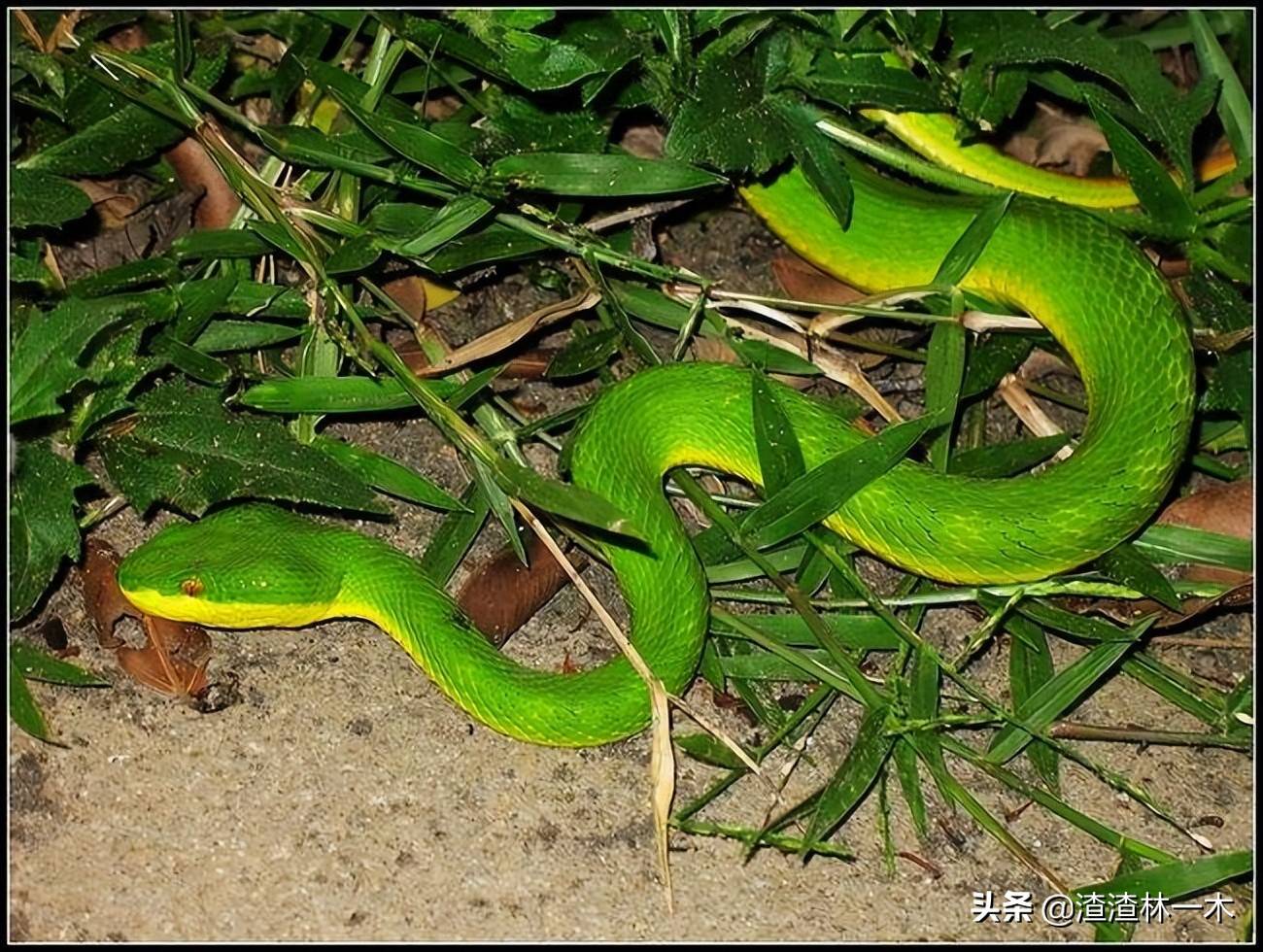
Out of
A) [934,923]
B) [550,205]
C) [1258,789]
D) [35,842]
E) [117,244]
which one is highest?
[550,205]

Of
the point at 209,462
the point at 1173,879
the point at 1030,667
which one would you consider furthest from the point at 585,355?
the point at 1173,879

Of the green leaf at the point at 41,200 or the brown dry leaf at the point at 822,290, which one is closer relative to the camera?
the green leaf at the point at 41,200

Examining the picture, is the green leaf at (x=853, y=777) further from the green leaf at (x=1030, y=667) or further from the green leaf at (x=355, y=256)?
the green leaf at (x=355, y=256)

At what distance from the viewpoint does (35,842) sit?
2639 mm

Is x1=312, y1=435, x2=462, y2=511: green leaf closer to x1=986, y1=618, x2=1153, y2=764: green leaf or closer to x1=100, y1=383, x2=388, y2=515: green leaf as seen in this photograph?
x1=100, y1=383, x2=388, y2=515: green leaf

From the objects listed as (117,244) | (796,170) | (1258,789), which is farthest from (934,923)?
(117,244)

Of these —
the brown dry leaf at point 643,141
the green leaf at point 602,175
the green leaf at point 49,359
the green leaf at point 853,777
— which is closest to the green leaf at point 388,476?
the green leaf at point 49,359

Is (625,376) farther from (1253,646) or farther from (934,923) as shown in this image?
(1253,646)

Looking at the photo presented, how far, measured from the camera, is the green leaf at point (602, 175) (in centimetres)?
296

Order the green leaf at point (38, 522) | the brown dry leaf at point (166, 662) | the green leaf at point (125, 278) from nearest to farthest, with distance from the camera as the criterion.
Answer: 1. the green leaf at point (38, 522)
2. the brown dry leaf at point (166, 662)
3. the green leaf at point (125, 278)

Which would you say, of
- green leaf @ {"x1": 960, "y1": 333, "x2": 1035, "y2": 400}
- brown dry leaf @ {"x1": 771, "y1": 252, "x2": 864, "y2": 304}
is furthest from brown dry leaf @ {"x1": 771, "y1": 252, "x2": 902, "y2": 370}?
green leaf @ {"x1": 960, "y1": 333, "x2": 1035, "y2": 400}

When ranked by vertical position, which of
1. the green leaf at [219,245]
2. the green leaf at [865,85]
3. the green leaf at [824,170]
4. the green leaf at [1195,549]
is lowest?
the green leaf at [1195,549]

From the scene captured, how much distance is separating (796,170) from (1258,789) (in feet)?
5.86

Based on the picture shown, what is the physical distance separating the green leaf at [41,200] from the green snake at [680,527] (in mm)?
708
